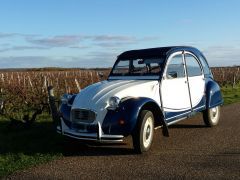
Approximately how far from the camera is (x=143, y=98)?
7.57m

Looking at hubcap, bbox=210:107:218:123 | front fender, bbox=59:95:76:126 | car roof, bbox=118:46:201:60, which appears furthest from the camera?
hubcap, bbox=210:107:218:123

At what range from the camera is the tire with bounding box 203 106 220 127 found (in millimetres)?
10062

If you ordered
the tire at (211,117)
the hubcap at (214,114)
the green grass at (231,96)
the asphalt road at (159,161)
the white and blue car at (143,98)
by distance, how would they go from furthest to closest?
the green grass at (231,96)
the hubcap at (214,114)
the tire at (211,117)
the white and blue car at (143,98)
the asphalt road at (159,161)

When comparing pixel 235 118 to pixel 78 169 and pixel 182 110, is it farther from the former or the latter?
pixel 78 169

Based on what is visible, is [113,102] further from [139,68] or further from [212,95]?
[212,95]

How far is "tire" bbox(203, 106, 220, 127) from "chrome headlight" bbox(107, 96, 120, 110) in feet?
11.6

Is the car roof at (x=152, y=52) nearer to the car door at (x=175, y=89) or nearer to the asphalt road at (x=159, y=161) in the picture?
the car door at (x=175, y=89)

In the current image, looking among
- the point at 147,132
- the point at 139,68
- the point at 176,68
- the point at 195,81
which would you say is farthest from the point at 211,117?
the point at 147,132

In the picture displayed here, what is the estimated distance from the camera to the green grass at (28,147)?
22.3ft

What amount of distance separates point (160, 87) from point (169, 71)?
64 centimetres

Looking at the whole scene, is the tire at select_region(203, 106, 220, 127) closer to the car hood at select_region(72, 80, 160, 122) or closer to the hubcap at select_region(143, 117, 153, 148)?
the car hood at select_region(72, 80, 160, 122)

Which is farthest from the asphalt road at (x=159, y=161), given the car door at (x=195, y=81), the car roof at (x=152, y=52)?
the car roof at (x=152, y=52)

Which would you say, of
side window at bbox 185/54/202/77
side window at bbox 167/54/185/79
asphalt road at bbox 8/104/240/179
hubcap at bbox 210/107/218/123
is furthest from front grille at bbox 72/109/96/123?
hubcap at bbox 210/107/218/123

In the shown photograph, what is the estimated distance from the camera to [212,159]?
6863 mm
